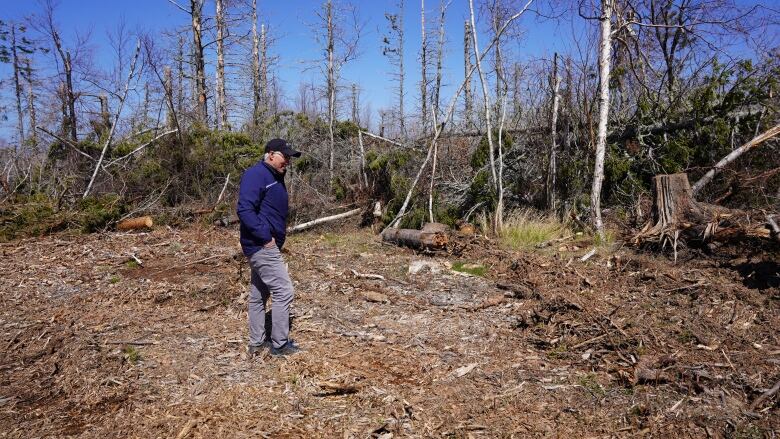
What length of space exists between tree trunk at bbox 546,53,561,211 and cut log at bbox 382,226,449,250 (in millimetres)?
2702

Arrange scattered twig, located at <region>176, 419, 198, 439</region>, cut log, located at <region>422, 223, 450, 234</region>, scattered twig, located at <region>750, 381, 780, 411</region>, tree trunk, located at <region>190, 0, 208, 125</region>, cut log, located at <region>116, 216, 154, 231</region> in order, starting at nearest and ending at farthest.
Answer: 1. scattered twig, located at <region>176, 419, 198, 439</region>
2. scattered twig, located at <region>750, 381, 780, 411</region>
3. cut log, located at <region>422, 223, 450, 234</region>
4. cut log, located at <region>116, 216, 154, 231</region>
5. tree trunk, located at <region>190, 0, 208, 125</region>

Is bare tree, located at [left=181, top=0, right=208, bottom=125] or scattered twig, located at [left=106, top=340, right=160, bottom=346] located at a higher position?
bare tree, located at [left=181, top=0, right=208, bottom=125]

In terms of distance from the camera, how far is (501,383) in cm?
428

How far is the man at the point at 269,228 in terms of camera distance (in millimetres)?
4500

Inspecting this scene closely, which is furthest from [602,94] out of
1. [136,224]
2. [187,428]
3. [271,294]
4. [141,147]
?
[141,147]

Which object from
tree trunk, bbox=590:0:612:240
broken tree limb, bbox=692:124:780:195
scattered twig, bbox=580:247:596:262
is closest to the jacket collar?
scattered twig, bbox=580:247:596:262

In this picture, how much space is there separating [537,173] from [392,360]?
290 inches

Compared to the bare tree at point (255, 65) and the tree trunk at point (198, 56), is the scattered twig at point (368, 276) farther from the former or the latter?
the bare tree at point (255, 65)

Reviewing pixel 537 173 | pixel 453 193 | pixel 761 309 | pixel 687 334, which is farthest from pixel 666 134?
pixel 687 334

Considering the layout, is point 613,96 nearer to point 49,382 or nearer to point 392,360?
point 392,360

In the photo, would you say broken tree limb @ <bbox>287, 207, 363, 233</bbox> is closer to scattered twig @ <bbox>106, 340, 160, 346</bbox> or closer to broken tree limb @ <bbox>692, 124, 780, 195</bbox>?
scattered twig @ <bbox>106, 340, 160, 346</bbox>

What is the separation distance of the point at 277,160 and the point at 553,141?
7125 millimetres

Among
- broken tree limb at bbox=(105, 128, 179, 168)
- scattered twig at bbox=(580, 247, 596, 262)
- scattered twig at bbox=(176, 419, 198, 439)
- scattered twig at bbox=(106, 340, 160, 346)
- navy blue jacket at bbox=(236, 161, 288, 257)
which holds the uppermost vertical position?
broken tree limb at bbox=(105, 128, 179, 168)

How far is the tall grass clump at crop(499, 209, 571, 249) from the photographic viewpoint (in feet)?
30.6
